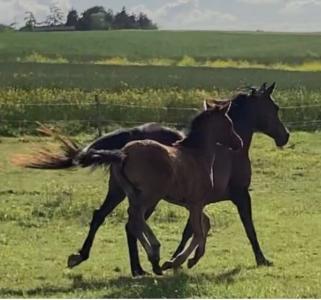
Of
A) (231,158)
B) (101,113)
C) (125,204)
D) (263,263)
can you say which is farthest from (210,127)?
(101,113)

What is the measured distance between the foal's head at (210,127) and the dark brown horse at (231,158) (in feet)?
1.32

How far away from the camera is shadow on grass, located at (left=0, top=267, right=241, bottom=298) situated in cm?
693

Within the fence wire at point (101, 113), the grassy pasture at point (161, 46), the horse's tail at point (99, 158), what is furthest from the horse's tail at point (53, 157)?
the grassy pasture at point (161, 46)

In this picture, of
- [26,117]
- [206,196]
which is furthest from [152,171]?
[26,117]

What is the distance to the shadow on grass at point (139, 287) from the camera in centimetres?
693

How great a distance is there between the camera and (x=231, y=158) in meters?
9.12

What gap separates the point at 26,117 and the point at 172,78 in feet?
36.4

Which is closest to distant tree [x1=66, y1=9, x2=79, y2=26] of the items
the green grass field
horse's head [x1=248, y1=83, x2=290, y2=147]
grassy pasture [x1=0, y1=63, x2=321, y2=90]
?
grassy pasture [x1=0, y1=63, x2=321, y2=90]

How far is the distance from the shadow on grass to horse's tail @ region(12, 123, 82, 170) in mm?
1075

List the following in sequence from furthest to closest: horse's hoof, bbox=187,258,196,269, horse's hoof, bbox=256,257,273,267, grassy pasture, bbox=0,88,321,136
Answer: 1. grassy pasture, bbox=0,88,321,136
2. horse's hoof, bbox=256,257,273,267
3. horse's hoof, bbox=187,258,196,269

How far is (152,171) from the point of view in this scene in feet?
24.8

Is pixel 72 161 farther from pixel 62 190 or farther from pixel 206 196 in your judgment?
pixel 62 190

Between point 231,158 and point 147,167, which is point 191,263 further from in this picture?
point 231,158

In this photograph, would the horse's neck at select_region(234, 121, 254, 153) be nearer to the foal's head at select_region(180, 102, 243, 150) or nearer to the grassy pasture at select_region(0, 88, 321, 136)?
the foal's head at select_region(180, 102, 243, 150)
